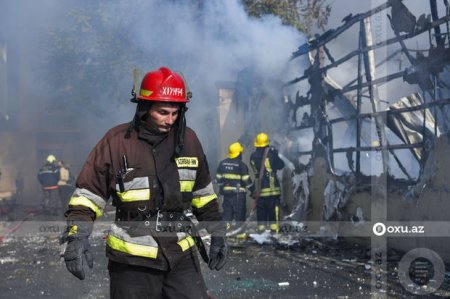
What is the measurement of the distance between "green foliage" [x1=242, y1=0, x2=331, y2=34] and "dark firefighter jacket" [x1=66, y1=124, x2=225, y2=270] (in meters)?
11.2

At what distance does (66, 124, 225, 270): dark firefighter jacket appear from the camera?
2.94 m

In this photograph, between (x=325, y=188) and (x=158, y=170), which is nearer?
(x=158, y=170)

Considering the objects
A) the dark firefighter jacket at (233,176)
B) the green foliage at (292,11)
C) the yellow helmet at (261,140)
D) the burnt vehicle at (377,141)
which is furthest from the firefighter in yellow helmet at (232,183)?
the green foliage at (292,11)

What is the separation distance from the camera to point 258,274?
6512 mm

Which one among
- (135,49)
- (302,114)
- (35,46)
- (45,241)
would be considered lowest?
(45,241)

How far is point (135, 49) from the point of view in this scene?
14961 mm

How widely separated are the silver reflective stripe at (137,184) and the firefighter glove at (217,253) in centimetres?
61

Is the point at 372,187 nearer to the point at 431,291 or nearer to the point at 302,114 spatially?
the point at 431,291

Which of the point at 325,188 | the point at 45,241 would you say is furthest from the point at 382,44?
the point at 45,241

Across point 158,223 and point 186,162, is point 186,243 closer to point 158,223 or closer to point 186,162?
point 158,223

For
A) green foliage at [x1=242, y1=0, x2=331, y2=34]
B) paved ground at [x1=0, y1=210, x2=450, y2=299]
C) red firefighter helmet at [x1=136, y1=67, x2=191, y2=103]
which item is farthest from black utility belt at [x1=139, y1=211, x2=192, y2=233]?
green foliage at [x1=242, y1=0, x2=331, y2=34]

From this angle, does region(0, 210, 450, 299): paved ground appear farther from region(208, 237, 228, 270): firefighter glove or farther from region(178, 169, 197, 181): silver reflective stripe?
region(178, 169, 197, 181): silver reflective stripe

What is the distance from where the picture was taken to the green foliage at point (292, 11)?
13859 millimetres

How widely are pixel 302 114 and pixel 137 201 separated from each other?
9144mm
